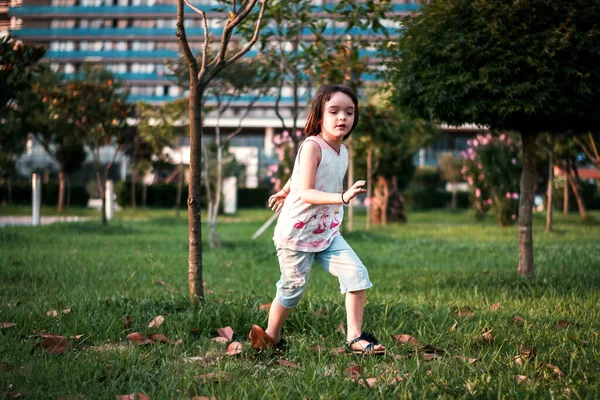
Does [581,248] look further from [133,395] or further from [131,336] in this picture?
[133,395]

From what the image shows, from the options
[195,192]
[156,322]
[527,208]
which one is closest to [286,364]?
[156,322]

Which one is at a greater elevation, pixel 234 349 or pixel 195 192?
pixel 195 192

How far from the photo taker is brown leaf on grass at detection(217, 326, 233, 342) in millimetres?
4242

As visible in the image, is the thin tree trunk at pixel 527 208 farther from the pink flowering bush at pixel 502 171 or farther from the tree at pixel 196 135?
the pink flowering bush at pixel 502 171

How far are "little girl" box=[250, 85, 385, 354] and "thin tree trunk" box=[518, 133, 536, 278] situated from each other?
13.0 ft

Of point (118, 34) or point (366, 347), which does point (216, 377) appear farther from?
point (118, 34)

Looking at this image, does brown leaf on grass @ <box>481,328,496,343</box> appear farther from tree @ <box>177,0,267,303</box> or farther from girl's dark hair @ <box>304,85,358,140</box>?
tree @ <box>177,0,267,303</box>

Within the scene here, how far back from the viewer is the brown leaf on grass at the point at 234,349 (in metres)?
3.91

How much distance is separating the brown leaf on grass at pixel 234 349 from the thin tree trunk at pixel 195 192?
1.02m

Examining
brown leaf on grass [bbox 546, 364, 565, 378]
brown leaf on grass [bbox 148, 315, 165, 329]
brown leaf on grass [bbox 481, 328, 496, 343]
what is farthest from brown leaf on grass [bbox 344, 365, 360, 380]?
brown leaf on grass [bbox 148, 315, 165, 329]

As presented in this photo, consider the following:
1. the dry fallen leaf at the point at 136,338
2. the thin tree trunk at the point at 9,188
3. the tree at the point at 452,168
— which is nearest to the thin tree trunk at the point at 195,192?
the dry fallen leaf at the point at 136,338

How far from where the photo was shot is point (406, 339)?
4148mm

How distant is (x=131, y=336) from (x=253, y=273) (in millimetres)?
4736

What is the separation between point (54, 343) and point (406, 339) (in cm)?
190
